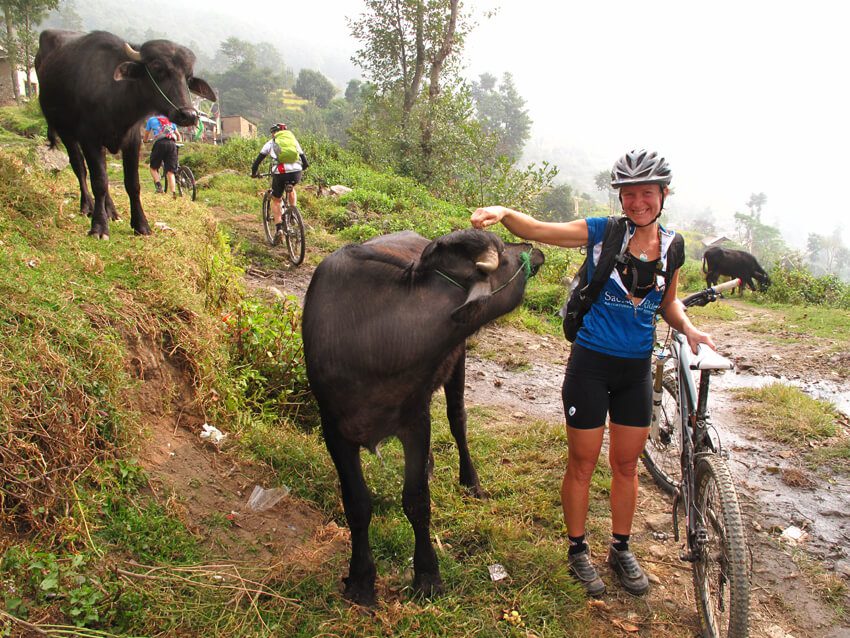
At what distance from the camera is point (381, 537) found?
3.52 metres

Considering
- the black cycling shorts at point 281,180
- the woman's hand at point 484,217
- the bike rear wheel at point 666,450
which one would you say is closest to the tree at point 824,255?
the black cycling shorts at point 281,180

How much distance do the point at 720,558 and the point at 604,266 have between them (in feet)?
5.15

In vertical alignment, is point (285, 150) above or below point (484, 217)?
above

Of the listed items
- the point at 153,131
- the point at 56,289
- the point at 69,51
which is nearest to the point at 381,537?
the point at 56,289

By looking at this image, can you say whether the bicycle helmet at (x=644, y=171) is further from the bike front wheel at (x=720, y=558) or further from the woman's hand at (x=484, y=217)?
the bike front wheel at (x=720, y=558)

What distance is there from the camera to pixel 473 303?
2.46m

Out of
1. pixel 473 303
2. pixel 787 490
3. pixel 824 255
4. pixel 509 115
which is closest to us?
pixel 473 303

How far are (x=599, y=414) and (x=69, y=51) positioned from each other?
613 centimetres

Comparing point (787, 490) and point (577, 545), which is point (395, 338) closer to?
point (577, 545)

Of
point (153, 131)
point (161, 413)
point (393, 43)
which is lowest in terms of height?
point (161, 413)

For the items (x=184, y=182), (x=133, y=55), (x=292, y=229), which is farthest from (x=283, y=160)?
(x=184, y=182)

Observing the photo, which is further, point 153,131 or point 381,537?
point 153,131

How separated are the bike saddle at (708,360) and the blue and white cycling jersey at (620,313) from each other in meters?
0.27

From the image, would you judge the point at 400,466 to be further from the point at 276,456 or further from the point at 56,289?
the point at 56,289
